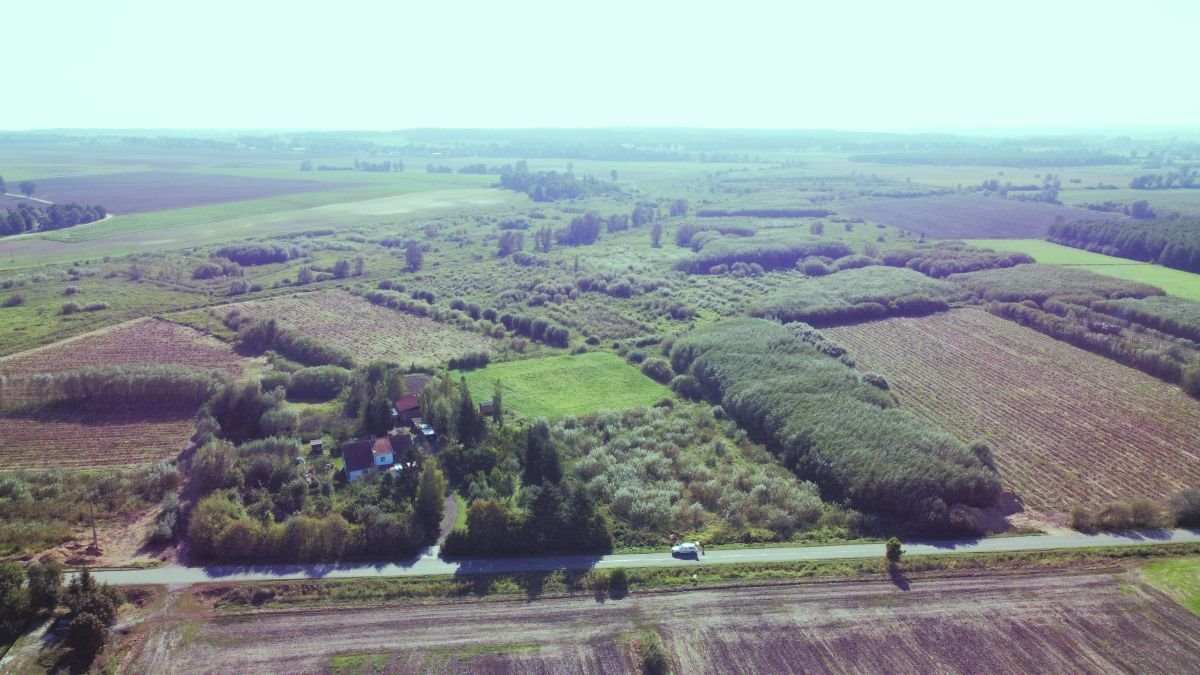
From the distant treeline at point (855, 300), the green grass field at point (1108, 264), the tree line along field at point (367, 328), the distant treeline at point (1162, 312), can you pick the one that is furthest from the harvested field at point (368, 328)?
the green grass field at point (1108, 264)

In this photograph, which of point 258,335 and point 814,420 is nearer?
point 814,420

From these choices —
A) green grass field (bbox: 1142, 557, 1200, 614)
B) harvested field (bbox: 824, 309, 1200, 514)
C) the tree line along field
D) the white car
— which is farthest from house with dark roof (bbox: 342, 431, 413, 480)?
green grass field (bbox: 1142, 557, 1200, 614)

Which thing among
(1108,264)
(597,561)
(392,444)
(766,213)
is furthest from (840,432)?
(766,213)

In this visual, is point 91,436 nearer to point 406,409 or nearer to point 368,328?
point 406,409

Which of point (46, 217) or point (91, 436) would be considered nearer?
point (91, 436)

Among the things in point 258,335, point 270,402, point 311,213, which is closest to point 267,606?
point 270,402

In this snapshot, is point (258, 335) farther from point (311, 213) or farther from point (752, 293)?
point (311, 213)

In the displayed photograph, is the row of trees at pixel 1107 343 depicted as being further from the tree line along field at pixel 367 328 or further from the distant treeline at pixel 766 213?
the distant treeline at pixel 766 213
